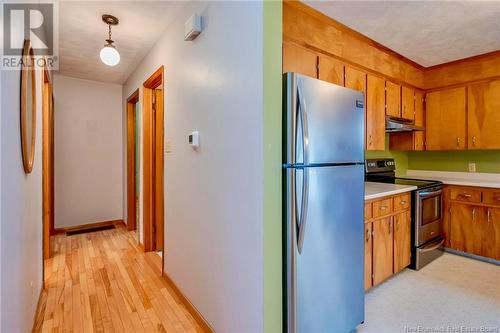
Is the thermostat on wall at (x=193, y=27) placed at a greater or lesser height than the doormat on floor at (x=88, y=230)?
greater

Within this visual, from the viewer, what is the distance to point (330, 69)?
92.9 inches

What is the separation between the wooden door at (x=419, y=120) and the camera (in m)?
3.57

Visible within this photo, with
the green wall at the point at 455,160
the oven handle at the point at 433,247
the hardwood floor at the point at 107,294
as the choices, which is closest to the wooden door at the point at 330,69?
the oven handle at the point at 433,247

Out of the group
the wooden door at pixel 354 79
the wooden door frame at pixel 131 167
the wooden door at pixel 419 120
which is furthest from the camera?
the wooden door frame at pixel 131 167

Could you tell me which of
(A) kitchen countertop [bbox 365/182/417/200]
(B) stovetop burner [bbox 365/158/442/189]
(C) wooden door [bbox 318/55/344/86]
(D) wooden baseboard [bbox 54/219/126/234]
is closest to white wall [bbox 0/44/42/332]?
(C) wooden door [bbox 318/55/344/86]

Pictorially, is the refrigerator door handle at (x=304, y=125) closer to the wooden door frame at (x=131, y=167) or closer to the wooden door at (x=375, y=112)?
the wooden door at (x=375, y=112)

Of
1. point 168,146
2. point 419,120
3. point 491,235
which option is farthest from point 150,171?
point 491,235

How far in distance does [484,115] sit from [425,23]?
163cm

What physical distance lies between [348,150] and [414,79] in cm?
253

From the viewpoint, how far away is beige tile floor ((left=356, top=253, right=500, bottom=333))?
1978mm

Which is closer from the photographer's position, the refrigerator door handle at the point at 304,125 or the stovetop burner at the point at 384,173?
the refrigerator door handle at the point at 304,125

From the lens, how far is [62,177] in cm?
431

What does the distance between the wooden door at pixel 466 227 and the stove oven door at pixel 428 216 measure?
17cm

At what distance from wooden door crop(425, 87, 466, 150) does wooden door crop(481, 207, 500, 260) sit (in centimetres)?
86
